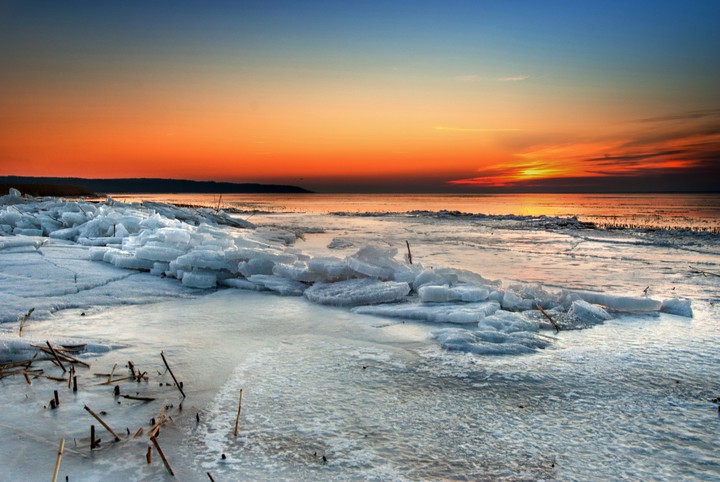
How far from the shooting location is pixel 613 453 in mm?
2279

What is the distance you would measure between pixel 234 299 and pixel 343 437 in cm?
380

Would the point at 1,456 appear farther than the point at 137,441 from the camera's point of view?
No

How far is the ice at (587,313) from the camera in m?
4.87

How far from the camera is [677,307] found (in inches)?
200

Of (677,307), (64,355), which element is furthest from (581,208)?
(64,355)

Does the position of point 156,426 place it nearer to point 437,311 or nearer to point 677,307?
point 437,311

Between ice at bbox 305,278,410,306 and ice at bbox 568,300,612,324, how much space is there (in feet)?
6.47

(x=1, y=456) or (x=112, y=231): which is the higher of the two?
(x=112, y=231)

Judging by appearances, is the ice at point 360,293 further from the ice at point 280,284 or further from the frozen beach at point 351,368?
the ice at point 280,284

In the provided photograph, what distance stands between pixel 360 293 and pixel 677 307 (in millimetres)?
3632

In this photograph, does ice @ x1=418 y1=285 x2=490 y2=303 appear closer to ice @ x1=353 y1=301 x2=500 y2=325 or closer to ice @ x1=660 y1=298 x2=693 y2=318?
ice @ x1=353 y1=301 x2=500 y2=325

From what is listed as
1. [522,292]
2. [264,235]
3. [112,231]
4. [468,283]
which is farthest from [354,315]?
[264,235]

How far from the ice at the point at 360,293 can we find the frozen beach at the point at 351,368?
3cm

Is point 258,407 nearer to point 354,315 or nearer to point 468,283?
point 354,315
